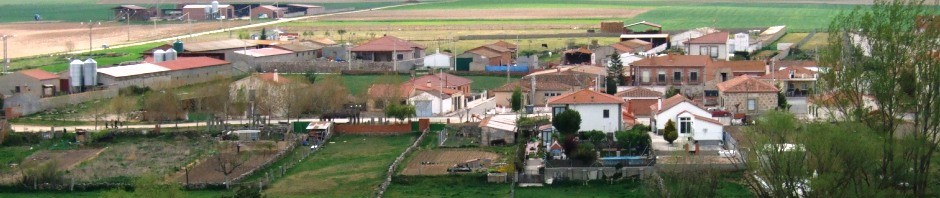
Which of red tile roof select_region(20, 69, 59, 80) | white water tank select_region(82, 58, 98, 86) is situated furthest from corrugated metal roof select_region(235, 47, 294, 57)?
red tile roof select_region(20, 69, 59, 80)

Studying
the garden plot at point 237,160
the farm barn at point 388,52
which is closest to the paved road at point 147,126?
the garden plot at point 237,160

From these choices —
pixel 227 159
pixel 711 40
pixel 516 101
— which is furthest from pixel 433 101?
pixel 711 40

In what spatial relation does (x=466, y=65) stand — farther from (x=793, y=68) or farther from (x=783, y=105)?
(x=783, y=105)

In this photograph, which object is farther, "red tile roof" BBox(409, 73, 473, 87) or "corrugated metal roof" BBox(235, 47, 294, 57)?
"corrugated metal roof" BBox(235, 47, 294, 57)

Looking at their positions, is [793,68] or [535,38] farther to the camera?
[535,38]

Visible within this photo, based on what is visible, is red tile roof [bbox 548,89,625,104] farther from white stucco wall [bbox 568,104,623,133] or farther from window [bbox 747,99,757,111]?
window [bbox 747,99,757,111]

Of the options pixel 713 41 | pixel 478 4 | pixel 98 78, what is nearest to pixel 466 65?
pixel 713 41

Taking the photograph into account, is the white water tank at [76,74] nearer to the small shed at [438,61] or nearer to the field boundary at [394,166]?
the small shed at [438,61]
